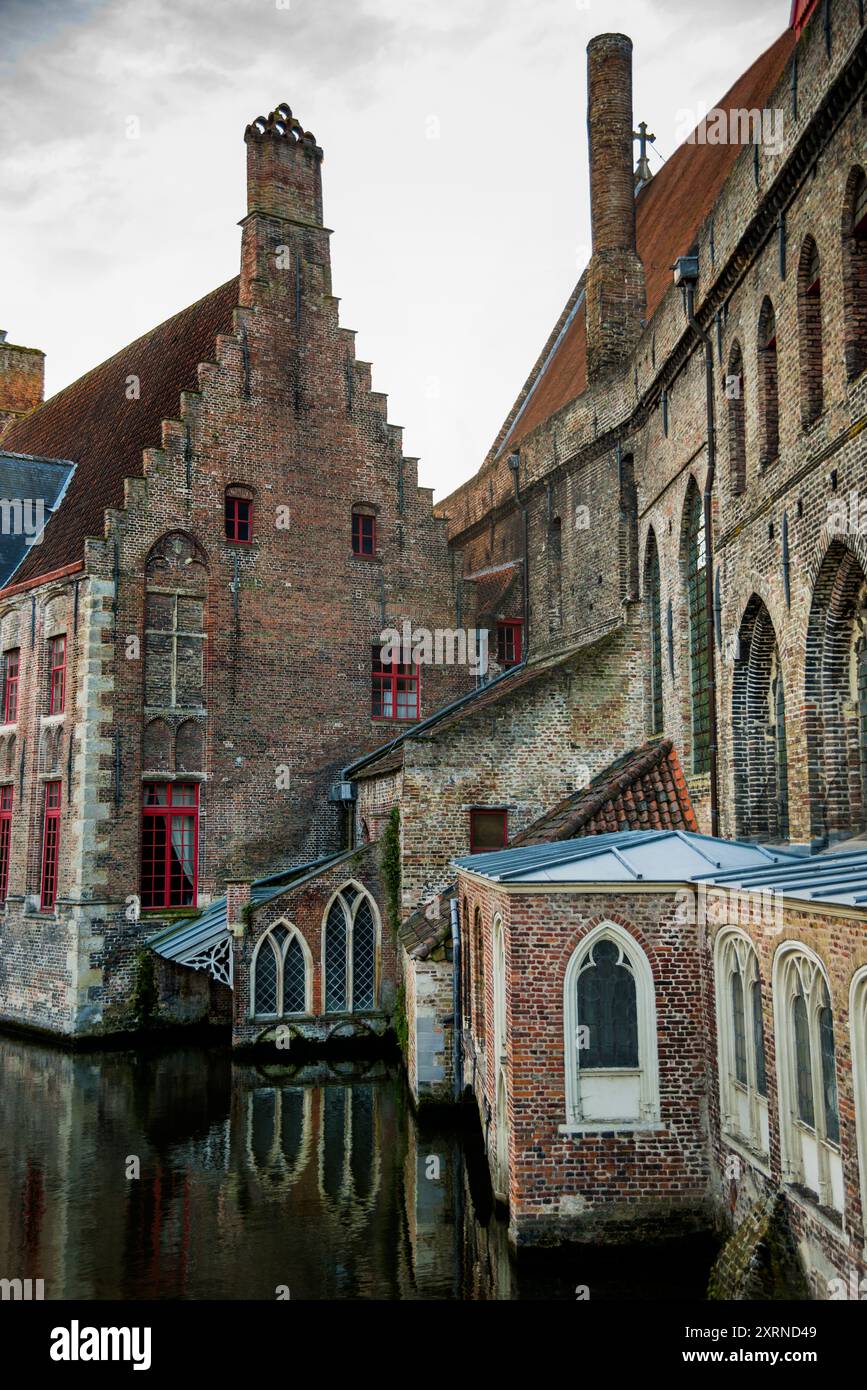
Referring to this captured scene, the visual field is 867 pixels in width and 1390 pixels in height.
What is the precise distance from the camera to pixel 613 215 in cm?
1883

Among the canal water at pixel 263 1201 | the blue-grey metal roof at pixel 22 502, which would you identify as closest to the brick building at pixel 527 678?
the blue-grey metal roof at pixel 22 502

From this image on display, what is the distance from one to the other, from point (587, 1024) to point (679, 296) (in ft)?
29.5

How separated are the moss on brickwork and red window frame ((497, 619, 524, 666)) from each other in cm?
1652

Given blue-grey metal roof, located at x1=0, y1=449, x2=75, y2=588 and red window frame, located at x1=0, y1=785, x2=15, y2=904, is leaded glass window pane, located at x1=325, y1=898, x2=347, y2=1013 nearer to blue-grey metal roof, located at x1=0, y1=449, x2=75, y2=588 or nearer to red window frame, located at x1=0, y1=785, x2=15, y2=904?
red window frame, located at x1=0, y1=785, x2=15, y2=904

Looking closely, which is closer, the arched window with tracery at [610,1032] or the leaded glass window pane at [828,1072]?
the leaded glass window pane at [828,1072]

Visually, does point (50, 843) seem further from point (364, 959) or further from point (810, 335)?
point (810, 335)

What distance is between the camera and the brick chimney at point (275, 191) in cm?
2181

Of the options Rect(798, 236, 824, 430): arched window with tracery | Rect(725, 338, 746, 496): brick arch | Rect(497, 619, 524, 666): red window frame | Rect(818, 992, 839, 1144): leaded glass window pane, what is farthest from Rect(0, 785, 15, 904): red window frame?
Rect(818, 992, 839, 1144): leaded glass window pane

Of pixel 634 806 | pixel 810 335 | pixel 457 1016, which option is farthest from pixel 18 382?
pixel 810 335

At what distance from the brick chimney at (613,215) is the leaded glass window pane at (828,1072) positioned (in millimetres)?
14041

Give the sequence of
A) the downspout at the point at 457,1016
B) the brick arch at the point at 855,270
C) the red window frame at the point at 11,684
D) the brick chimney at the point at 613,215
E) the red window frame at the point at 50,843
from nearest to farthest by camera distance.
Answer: the brick arch at the point at 855,270
the downspout at the point at 457,1016
the brick chimney at the point at 613,215
the red window frame at the point at 50,843
the red window frame at the point at 11,684

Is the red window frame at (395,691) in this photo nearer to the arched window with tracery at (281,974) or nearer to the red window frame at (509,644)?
the red window frame at (509,644)

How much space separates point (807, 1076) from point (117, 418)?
2061 cm

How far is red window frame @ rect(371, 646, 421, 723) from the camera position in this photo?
73.2 ft
